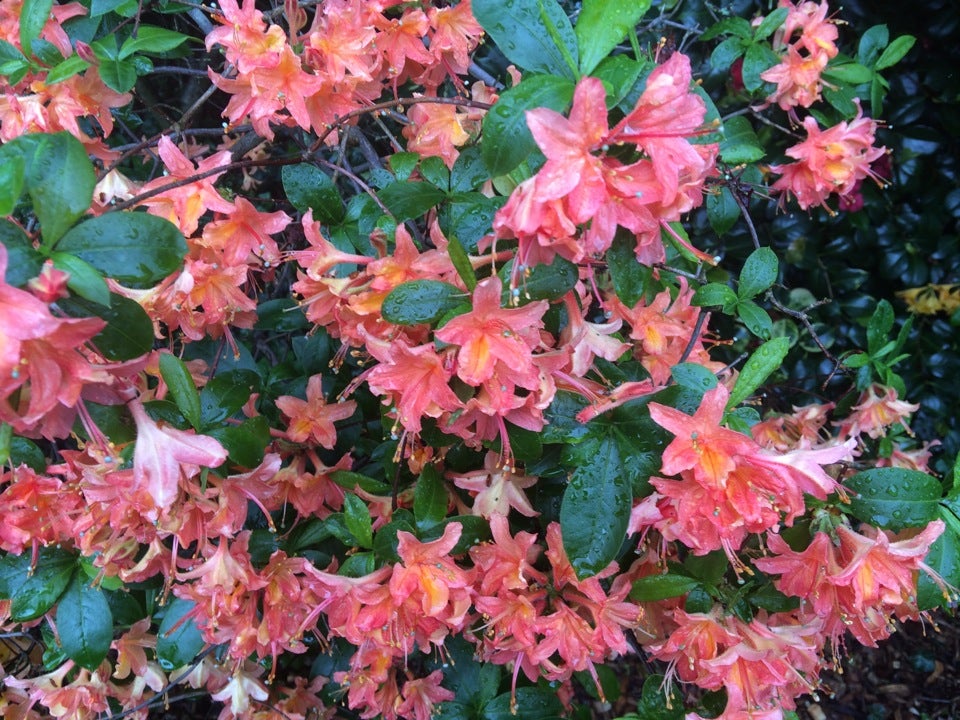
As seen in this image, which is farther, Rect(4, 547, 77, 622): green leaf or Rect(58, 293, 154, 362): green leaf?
Rect(4, 547, 77, 622): green leaf

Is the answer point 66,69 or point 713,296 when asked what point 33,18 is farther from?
point 713,296

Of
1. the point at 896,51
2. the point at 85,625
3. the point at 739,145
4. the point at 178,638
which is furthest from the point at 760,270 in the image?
the point at 85,625

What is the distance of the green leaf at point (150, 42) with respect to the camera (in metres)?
1.22

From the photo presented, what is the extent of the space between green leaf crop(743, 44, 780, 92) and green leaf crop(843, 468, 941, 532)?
95 centimetres

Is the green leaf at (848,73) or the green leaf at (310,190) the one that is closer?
the green leaf at (310,190)

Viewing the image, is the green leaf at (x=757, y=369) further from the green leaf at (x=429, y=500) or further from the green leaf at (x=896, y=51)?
the green leaf at (x=896, y=51)

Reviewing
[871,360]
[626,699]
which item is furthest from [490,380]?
[626,699]

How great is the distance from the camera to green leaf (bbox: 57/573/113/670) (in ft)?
4.22

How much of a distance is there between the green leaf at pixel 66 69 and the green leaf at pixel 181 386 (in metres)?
0.50

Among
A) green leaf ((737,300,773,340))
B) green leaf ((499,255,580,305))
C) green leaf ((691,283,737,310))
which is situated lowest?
green leaf ((737,300,773,340))

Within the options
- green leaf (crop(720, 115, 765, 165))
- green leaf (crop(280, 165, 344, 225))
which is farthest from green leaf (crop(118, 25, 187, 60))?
green leaf (crop(720, 115, 765, 165))

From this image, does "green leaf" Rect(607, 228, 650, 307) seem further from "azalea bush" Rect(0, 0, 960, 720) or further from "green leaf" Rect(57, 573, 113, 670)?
"green leaf" Rect(57, 573, 113, 670)

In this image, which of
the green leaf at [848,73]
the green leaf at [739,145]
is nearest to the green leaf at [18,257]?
the green leaf at [739,145]

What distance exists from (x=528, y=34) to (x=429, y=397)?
0.45m
